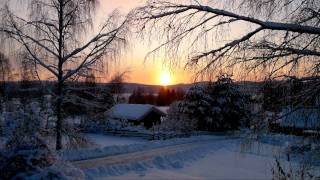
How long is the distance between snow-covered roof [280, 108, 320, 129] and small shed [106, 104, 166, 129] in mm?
Result: 45880

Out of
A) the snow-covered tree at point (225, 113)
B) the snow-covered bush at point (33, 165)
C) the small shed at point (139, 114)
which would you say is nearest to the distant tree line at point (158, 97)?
the small shed at point (139, 114)

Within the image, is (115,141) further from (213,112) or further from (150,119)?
(150,119)

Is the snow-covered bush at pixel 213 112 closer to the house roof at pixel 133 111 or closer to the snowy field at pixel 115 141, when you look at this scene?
the snowy field at pixel 115 141

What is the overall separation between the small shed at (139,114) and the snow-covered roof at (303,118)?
4588 cm

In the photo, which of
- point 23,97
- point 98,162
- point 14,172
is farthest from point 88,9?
point 14,172

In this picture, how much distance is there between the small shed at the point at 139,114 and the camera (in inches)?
2147

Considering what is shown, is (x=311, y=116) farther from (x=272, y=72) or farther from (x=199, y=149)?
(x=199, y=149)

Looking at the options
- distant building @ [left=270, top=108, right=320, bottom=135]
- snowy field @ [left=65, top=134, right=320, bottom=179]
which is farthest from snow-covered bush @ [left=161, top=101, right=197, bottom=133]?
distant building @ [left=270, top=108, right=320, bottom=135]

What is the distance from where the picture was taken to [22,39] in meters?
20.8

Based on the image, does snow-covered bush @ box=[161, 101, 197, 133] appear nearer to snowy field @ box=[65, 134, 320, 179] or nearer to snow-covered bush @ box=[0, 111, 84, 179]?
snowy field @ box=[65, 134, 320, 179]

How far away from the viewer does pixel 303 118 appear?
25.7 ft

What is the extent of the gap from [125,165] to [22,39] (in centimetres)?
715

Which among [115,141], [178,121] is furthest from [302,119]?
[178,121]

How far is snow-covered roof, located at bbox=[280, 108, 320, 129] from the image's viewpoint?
766 cm
